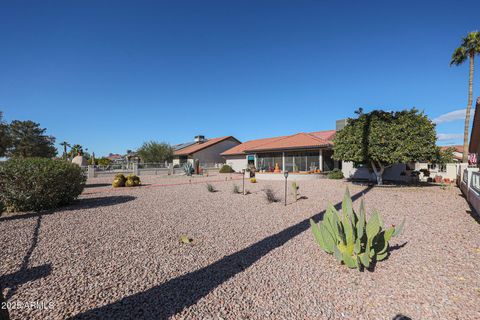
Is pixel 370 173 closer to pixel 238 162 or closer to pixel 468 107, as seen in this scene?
pixel 468 107

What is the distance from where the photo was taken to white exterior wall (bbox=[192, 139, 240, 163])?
4212 centimetres

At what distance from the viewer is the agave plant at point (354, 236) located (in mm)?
4004

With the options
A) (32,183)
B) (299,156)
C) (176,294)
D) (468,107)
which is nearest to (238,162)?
(299,156)

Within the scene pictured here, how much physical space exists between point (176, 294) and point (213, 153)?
41.1 meters

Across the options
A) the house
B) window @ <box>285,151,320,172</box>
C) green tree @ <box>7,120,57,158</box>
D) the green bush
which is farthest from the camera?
green tree @ <box>7,120,57,158</box>

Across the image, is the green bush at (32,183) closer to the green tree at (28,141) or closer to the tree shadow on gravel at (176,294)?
the tree shadow on gravel at (176,294)

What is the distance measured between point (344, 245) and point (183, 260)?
302cm

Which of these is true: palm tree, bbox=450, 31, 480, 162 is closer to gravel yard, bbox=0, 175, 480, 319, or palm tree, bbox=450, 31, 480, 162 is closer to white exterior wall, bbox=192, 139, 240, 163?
gravel yard, bbox=0, 175, 480, 319

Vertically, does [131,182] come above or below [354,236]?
above

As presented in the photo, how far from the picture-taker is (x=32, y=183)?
8242mm

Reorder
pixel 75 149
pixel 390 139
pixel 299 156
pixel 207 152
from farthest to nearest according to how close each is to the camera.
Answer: pixel 75 149 < pixel 207 152 < pixel 299 156 < pixel 390 139

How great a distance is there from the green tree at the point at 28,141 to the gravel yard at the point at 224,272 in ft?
137

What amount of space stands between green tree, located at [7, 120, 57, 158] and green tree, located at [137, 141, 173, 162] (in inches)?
613

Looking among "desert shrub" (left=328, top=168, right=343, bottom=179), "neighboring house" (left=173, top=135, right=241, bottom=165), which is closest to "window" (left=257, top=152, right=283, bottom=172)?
"desert shrub" (left=328, top=168, right=343, bottom=179)
